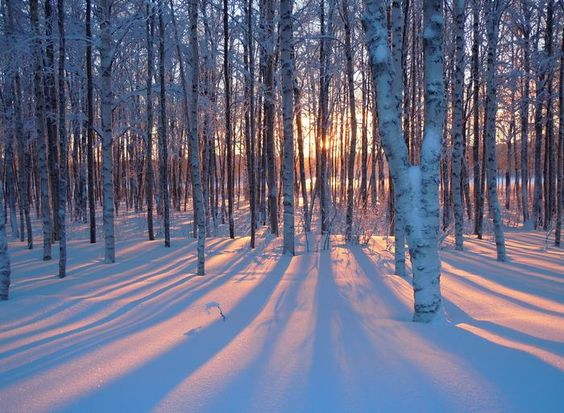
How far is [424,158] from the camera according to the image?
3.46 metres

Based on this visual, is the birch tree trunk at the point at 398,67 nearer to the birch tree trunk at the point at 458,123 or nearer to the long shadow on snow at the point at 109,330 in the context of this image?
the birch tree trunk at the point at 458,123

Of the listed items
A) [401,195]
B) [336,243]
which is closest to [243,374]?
[401,195]

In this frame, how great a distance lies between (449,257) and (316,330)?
5.74 metres

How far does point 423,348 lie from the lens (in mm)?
2863

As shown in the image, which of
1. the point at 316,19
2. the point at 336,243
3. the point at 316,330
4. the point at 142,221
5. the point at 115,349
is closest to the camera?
the point at 115,349

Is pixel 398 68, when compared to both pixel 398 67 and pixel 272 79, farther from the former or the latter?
pixel 272 79

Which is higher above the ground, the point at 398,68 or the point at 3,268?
the point at 398,68

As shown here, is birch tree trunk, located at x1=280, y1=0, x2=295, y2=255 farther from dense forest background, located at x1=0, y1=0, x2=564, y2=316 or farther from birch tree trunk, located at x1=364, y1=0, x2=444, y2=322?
birch tree trunk, located at x1=364, y1=0, x2=444, y2=322

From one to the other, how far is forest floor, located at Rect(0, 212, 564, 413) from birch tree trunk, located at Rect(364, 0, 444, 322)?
1.51ft

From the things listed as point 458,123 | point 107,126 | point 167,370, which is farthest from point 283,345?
point 458,123

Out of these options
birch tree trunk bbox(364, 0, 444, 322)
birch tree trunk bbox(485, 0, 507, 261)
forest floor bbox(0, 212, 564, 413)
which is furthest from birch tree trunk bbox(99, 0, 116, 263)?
birch tree trunk bbox(485, 0, 507, 261)

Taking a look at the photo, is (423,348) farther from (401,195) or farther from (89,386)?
(89,386)

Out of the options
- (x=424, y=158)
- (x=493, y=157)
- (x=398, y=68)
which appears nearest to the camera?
(x=424, y=158)

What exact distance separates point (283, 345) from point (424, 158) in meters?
2.01
